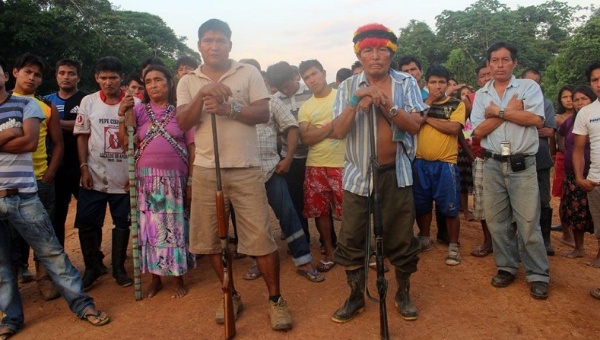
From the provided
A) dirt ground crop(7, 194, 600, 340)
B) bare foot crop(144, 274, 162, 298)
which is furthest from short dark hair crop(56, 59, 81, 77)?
bare foot crop(144, 274, 162, 298)

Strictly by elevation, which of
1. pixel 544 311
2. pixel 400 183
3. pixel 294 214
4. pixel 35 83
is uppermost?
pixel 35 83

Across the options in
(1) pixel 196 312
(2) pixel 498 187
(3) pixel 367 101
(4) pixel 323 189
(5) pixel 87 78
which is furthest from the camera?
(5) pixel 87 78

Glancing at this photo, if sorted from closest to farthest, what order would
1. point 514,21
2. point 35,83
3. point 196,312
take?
point 196,312 → point 35,83 → point 514,21

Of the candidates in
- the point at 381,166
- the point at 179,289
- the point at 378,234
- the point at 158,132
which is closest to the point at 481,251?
the point at 381,166

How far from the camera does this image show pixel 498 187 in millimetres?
4156

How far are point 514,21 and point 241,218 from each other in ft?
152

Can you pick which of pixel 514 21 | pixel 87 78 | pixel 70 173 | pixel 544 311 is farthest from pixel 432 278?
pixel 514 21

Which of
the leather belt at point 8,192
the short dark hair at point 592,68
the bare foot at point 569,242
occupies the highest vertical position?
the short dark hair at point 592,68

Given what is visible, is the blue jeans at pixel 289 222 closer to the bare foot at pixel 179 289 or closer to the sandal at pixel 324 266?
the sandal at pixel 324 266

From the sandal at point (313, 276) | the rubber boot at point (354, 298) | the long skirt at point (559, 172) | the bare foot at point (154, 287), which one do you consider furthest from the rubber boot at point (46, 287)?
the long skirt at point (559, 172)

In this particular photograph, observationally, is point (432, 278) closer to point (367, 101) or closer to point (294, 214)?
point (294, 214)

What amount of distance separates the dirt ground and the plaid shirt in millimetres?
1169

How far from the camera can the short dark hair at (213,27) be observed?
3.38 metres

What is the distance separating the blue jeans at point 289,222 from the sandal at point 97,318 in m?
1.78
